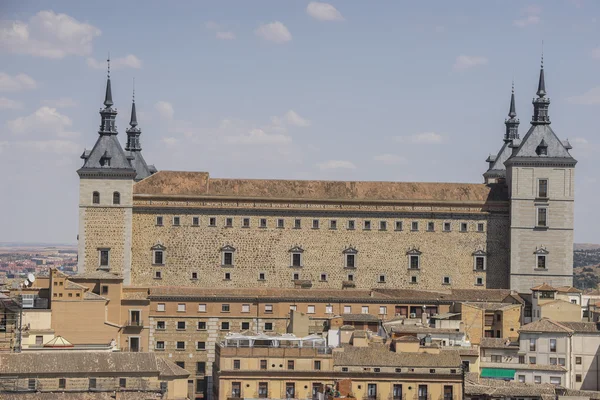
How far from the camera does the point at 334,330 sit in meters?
67.8

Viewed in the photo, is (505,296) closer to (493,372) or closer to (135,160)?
(493,372)

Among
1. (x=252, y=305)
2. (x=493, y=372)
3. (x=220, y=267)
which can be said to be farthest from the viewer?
(x=220, y=267)

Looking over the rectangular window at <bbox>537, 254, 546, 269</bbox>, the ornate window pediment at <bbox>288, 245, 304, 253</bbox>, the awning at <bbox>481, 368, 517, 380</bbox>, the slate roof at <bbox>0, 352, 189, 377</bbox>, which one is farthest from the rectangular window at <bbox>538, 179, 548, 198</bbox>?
the slate roof at <bbox>0, 352, 189, 377</bbox>

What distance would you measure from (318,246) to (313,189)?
3.48 metres

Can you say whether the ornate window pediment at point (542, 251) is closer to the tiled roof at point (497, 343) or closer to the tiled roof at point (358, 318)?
the tiled roof at point (497, 343)

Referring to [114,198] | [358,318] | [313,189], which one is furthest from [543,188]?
[114,198]

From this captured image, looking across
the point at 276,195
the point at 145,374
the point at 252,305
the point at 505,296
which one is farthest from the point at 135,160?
the point at 145,374

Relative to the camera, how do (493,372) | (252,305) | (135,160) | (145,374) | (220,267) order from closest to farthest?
(145,374) < (493,372) < (252,305) < (220,267) < (135,160)

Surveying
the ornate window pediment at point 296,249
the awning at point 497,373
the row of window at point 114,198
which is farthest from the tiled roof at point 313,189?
the awning at point 497,373

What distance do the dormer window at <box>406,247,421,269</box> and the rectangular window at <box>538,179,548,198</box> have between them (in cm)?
805

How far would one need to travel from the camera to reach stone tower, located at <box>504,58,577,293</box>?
82438 mm

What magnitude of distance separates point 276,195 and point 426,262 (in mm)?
9725

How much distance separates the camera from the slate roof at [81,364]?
59.7 meters

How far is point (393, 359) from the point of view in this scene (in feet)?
200
